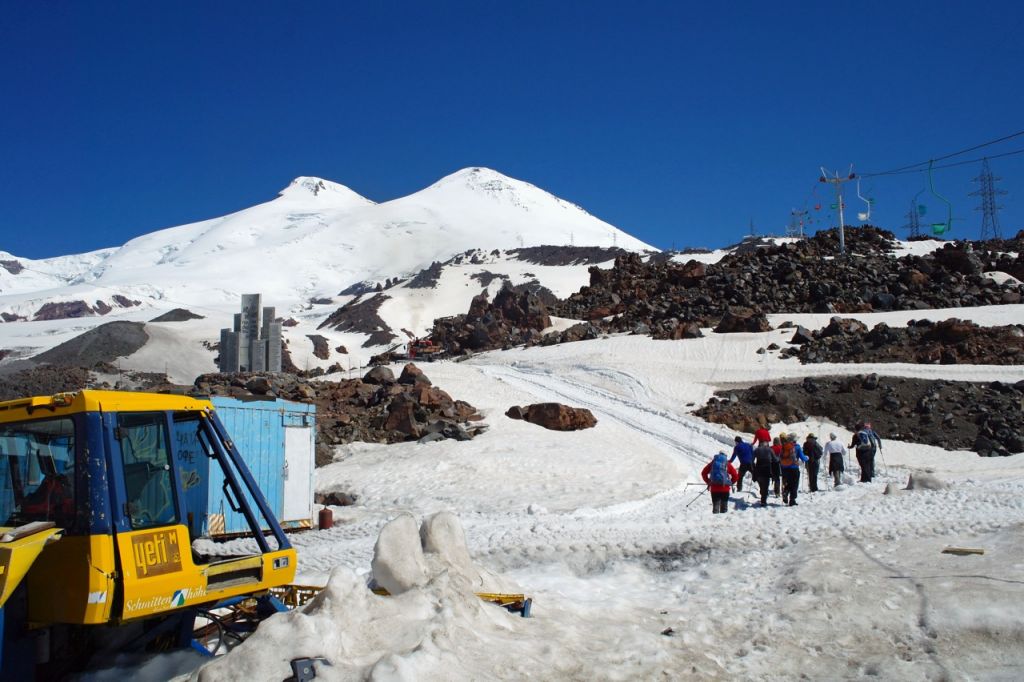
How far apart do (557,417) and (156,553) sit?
19080mm

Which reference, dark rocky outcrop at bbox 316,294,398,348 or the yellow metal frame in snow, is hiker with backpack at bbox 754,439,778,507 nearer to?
the yellow metal frame in snow

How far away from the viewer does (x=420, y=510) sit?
16.6 meters

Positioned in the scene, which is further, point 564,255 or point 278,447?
point 564,255

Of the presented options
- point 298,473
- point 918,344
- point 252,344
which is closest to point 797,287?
point 918,344

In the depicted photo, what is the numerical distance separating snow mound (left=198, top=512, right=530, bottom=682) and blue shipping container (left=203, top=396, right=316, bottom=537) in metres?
7.40

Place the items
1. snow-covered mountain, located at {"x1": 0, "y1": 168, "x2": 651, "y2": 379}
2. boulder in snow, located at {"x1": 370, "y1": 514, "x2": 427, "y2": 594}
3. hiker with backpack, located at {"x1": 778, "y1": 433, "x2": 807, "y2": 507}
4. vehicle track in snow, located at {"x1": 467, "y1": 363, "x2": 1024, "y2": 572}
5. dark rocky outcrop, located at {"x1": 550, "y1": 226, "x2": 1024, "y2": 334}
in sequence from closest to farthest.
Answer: boulder in snow, located at {"x1": 370, "y1": 514, "x2": 427, "y2": 594}
vehicle track in snow, located at {"x1": 467, "y1": 363, "x2": 1024, "y2": 572}
hiker with backpack, located at {"x1": 778, "y1": 433, "x2": 807, "y2": 507}
dark rocky outcrop, located at {"x1": 550, "y1": 226, "x2": 1024, "y2": 334}
snow-covered mountain, located at {"x1": 0, "y1": 168, "x2": 651, "y2": 379}

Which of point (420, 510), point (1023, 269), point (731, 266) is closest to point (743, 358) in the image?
point (731, 266)

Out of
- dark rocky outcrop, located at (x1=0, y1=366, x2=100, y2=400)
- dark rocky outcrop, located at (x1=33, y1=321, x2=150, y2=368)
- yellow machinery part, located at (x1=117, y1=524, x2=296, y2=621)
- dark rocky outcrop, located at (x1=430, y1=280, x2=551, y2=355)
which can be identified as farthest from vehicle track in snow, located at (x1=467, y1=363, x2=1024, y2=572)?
dark rocky outcrop, located at (x1=33, y1=321, x2=150, y2=368)

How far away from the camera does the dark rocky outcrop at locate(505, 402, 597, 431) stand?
23.8m

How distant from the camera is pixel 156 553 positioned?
201 inches

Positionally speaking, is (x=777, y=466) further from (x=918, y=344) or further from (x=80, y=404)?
(x=918, y=344)

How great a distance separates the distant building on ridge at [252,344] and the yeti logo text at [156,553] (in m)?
34.2

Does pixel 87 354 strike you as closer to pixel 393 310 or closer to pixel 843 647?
pixel 393 310

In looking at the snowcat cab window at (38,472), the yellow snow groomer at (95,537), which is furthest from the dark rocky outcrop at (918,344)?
the snowcat cab window at (38,472)
